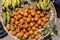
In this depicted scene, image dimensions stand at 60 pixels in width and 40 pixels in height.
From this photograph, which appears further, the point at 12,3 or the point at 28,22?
the point at 12,3

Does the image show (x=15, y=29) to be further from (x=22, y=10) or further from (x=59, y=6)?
(x=59, y=6)

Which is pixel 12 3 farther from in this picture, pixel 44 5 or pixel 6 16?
pixel 44 5

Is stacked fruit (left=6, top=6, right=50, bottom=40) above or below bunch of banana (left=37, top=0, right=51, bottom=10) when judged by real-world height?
below

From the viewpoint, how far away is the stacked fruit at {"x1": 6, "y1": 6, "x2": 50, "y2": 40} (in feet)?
6.73

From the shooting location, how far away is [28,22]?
2.10 meters

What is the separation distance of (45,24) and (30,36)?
22cm

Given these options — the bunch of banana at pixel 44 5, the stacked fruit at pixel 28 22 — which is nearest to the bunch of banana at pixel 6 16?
the stacked fruit at pixel 28 22

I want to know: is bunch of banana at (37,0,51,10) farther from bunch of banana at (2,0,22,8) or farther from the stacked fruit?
bunch of banana at (2,0,22,8)

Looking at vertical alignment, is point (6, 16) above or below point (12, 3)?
below

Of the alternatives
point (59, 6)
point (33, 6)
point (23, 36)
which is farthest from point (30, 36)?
point (59, 6)

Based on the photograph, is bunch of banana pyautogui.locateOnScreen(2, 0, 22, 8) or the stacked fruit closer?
the stacked fruit

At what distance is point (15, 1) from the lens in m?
2.24

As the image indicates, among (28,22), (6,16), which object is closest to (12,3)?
(6,16)

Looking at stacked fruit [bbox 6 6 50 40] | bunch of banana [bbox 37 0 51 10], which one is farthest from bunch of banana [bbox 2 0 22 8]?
bunch of banana [bbox 37 0 51 10]
